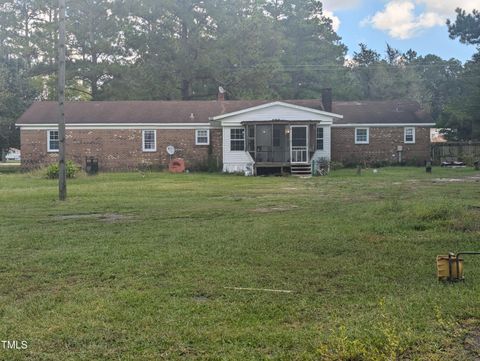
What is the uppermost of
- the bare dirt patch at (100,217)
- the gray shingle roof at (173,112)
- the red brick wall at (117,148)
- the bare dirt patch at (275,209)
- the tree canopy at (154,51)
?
the tree canopy at (154,51)

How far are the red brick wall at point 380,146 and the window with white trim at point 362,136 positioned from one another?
193 mm

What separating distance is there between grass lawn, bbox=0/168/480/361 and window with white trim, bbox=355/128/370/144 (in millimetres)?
20589

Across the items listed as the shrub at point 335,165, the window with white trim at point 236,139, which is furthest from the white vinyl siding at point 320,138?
the window with white trim at point 236,139

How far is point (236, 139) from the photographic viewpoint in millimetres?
27719

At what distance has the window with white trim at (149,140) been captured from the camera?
95.6 ft

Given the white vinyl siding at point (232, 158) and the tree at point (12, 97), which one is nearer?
the white vinyl siding at point (232, 158)

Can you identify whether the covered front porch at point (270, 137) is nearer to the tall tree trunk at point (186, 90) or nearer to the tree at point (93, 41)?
the tall tree trunk at point (186, 90)

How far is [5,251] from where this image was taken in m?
6.86

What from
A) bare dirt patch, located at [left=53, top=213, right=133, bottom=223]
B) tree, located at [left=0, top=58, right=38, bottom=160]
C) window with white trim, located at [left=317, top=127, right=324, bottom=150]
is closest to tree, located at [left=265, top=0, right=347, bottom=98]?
window with white trim, located at [left=317, top=127, right=324, bottom=150]

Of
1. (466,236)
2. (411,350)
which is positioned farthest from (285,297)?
(466,236)

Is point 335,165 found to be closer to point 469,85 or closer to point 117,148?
point 469,85

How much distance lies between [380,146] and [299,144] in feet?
21.9

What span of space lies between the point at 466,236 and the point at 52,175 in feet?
62.7

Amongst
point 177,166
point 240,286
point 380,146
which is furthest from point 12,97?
point 240,286
